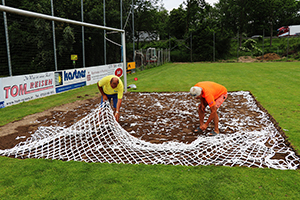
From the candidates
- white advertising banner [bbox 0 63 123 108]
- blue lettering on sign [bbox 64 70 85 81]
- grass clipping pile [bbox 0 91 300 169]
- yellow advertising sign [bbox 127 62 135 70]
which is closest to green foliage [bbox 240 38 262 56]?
yellow advertising sign [bbox 127 62 135 70]

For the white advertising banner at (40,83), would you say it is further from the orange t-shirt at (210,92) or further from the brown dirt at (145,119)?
the orange t-shirt at (210,92)

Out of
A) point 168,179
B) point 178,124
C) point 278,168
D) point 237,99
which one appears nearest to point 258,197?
point 278,168

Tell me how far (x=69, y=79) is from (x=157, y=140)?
34.1 ft

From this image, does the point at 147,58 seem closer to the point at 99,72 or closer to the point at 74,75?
the point at 99,72

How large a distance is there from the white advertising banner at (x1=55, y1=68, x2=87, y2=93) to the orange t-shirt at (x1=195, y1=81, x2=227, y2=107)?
33.3 feet

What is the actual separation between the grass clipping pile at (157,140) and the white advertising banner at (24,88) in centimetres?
325

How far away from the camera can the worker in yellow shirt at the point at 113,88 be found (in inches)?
259

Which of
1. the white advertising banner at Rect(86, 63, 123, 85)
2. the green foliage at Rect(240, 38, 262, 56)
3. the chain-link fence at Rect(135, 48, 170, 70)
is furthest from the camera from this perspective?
the green foliage at Rect(240, 38, 262, 56)

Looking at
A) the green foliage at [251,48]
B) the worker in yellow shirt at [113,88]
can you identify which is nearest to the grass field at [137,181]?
the worker in yellow shirt at [113,88]

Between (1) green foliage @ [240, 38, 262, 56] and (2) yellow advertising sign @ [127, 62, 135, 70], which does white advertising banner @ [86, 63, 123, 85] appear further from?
(1) green foliage @ [240, 38, 262, 56]

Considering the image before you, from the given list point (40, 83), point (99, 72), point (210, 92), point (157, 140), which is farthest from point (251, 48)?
point (157, 140)

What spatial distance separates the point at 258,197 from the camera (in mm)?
3643

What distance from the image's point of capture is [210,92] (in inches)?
231

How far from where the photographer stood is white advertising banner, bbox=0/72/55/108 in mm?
10359
